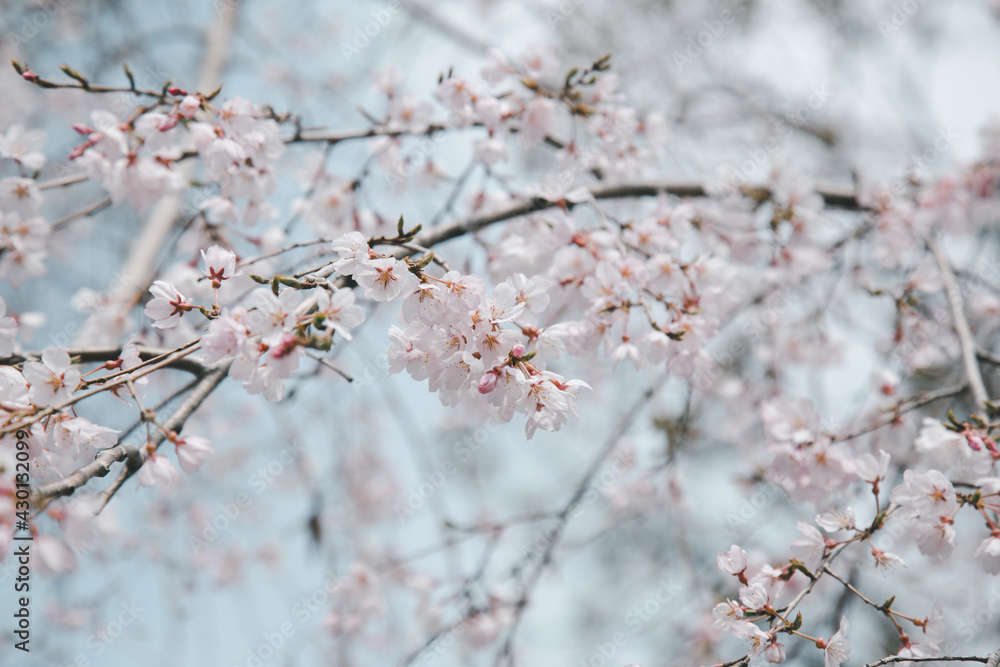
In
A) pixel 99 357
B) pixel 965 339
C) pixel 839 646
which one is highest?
pixel 99 357

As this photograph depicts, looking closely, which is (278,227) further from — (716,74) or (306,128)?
(716,74)

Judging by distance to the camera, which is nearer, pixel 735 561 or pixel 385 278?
pixel 385 278

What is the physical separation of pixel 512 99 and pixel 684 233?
0.82 m

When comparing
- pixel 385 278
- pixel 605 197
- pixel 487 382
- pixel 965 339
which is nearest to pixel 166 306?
pixel 385 278

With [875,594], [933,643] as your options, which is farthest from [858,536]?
[875,594]

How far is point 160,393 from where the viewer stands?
4.70 metres

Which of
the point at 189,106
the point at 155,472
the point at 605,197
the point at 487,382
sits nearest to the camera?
the point at 487,382

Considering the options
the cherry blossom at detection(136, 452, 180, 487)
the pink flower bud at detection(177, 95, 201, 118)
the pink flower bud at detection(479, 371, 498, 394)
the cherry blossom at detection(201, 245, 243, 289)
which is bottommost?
the pink flower bud at detection(479, 371, 498, 394)

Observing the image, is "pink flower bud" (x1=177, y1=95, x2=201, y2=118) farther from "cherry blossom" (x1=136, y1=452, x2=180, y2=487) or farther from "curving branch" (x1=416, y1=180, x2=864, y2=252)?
"cherry blossom" (x1=136, y1=452, x2=180, y2=487)

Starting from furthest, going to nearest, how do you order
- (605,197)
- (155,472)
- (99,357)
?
(605,197), (99,357), (155,472)

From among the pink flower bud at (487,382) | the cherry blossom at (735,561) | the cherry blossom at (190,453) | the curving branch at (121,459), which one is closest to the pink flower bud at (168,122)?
the curving branch at (121,459)

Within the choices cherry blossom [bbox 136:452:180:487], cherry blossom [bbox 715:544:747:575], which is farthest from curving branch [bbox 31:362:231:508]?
cherry blossom [bbox 715:544:747:575]

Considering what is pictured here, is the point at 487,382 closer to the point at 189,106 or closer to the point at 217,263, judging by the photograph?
the point at 217,263

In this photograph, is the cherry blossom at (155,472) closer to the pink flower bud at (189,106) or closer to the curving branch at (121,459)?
the curving branch at (121,459)
